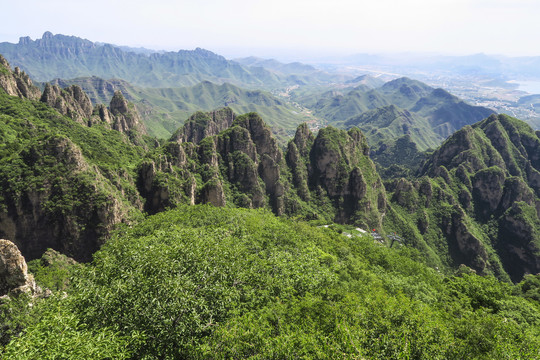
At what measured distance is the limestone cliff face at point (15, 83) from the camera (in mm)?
117250

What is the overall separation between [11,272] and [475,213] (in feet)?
659

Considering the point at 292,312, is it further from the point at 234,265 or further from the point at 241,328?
the point at 234,265

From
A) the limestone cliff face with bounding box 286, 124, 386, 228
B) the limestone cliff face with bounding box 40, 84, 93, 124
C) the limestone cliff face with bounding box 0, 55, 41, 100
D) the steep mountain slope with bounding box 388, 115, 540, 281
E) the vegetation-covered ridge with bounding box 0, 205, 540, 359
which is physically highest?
the limestone cliff face with bounding box 0, 55, 41, 100

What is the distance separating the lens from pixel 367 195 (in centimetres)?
13062

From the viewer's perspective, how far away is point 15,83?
124812mm

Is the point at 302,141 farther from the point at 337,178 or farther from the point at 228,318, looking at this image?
the point at 228,318

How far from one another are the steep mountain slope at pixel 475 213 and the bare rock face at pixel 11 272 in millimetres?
146572

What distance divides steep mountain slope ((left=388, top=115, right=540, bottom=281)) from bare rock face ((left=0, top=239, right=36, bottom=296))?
147 m

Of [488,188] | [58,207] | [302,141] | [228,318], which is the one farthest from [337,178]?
[228,318]

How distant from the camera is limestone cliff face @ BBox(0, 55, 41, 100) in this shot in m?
117

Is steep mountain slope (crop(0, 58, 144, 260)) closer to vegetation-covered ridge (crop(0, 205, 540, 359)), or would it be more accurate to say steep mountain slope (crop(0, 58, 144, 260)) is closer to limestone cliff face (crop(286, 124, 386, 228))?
vegetation-covered ridge (crop(0, 205, 540, 359))

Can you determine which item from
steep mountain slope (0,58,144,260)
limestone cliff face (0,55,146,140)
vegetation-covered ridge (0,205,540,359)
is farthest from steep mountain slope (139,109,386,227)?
limestone cliff face (0,55,146,140)

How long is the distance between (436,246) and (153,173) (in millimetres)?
133482

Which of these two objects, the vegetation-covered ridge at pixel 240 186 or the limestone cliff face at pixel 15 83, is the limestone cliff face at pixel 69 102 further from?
the limestone cliff face at pixel 15 83
